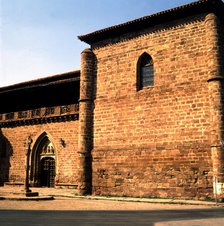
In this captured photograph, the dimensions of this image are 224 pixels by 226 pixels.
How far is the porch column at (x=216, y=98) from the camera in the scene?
1263 centimetres

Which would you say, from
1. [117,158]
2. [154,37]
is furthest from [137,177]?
[154,37]

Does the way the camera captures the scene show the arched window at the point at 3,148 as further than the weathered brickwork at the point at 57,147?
Yes

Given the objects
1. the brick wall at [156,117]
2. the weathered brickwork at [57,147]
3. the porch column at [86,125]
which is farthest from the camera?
the weathered brickwork at [57,147]

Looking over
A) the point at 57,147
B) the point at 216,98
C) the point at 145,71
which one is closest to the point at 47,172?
the point at 57,147

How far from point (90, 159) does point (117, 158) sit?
1.64 metres

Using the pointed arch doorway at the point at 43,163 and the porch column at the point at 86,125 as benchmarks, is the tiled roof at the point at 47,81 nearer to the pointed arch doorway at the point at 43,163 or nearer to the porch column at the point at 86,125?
the porch column at the point at 86,125

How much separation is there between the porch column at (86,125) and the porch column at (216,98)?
20.8ft

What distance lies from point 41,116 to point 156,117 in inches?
367

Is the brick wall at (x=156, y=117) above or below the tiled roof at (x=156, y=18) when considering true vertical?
below

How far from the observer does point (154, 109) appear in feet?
49.2

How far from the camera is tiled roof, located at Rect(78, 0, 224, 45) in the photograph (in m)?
14.2

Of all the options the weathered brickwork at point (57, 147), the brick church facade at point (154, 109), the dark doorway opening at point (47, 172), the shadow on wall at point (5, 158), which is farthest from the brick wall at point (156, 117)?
the shadow on wall at point (5, 158)

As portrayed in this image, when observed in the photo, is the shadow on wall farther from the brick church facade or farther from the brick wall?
the brick wall

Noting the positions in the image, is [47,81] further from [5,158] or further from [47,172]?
[5,158]
